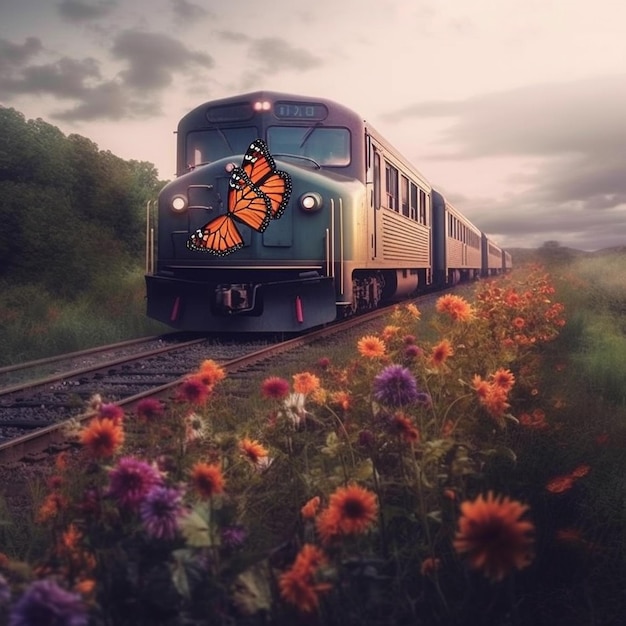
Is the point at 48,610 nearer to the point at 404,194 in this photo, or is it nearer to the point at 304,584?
the point at 304,584

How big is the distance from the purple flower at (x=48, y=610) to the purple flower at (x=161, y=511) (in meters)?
0.30

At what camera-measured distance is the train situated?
829 cm

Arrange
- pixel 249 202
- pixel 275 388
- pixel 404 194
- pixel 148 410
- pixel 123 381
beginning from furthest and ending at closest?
pixel 404 194 → pixel 249 202 → pixel 123 381 → pixel 275 388 → pixel 148 410

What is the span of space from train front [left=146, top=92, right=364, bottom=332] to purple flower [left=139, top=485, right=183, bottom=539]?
21.6ft

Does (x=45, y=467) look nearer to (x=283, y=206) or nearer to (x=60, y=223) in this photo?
(x=283, y=206)

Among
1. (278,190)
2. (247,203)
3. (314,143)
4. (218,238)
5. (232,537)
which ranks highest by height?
(314,143)

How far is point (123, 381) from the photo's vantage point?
6.31 m

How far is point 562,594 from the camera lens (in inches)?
80.7

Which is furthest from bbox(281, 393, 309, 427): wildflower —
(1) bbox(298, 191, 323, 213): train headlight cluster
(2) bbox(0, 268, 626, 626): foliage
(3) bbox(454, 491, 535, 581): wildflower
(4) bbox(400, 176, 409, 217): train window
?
(4) bbox(400, 176, 409, 217): train window

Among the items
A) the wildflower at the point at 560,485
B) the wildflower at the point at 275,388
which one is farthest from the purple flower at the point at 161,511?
the wildflower at the point at 560,485

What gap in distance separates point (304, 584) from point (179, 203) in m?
7.69

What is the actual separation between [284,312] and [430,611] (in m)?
6.71

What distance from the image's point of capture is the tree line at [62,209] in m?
13.9

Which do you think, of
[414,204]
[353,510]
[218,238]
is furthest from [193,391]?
[414,204]
